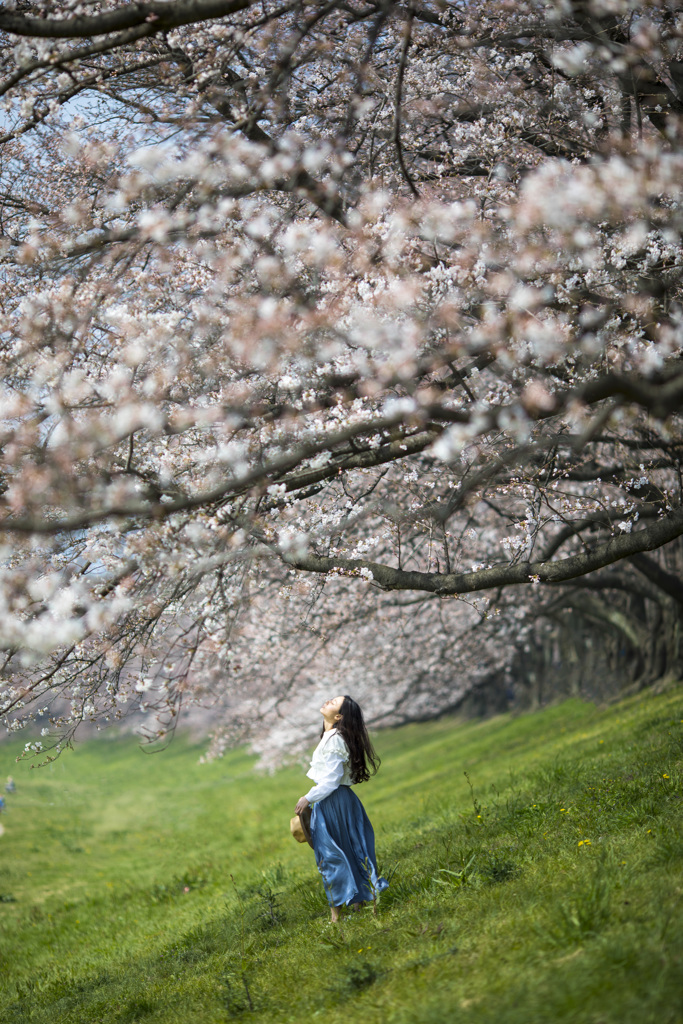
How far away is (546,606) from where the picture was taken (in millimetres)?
16938

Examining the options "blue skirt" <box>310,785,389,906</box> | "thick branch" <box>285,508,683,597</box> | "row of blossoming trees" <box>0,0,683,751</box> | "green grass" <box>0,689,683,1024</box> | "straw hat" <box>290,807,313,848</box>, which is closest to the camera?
"green grass" <box>0,689,683,1024</box>

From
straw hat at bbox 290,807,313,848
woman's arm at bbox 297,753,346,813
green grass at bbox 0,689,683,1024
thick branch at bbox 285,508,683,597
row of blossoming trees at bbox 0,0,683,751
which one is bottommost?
green grass at bbox 0,689,683,1024

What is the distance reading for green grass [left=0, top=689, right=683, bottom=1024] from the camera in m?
3.79

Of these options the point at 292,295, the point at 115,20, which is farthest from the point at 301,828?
the point at 115,20

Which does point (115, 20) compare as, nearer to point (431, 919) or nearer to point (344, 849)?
point (431, 919)

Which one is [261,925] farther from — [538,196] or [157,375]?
[538,196]

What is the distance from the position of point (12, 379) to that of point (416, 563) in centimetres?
707

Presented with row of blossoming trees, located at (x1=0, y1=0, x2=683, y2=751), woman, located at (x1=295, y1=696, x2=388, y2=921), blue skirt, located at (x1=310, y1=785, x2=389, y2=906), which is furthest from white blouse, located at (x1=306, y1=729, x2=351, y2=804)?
row of blossoming trees, located at (x1=0, y1=0, x2=683, y2=751)

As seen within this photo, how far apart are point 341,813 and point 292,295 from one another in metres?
4.52

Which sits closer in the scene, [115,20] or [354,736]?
[115,20]

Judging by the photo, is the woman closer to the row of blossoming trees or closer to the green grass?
the green grass

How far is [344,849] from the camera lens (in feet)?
22.1

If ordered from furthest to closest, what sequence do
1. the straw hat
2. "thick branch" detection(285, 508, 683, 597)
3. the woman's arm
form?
1. the straw hat
2. the woman's arm
3. "thick branch" detection(285, 508, 683, 597)

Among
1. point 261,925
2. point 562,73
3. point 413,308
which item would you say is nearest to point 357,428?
point 413,308
